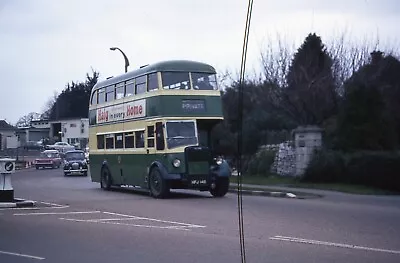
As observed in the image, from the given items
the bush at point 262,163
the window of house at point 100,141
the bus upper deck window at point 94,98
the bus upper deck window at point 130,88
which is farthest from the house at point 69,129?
the bus upper deck window at point 130,88

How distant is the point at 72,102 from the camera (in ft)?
217

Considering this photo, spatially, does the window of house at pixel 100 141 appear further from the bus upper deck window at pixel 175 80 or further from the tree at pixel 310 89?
the tree at pixel 310 89

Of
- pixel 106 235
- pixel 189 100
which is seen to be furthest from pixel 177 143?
pixel 106 235

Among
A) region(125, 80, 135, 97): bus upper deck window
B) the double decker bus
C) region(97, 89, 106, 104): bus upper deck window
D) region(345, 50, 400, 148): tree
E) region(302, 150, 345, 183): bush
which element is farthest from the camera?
region(97, 89, 106, 104): bus upper deck window

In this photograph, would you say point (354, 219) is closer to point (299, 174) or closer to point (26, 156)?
point (299, 174)

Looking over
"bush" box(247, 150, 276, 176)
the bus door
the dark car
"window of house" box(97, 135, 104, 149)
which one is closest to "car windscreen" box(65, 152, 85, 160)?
the dark car

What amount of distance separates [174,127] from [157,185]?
2169mm

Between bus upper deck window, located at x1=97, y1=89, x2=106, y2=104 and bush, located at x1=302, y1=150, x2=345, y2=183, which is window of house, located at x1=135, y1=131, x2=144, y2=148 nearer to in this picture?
bus upper deck window, located at x1=97, y1=89, x2=106, y2=104

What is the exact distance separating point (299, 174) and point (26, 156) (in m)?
38.9

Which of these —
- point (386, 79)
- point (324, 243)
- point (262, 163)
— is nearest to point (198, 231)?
point (324, 243)

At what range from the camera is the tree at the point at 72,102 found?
60213 millimetres

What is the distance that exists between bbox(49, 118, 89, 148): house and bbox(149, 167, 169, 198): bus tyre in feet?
176

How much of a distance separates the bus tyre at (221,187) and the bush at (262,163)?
1178 centimetres

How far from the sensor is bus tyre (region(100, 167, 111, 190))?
28203 mm
